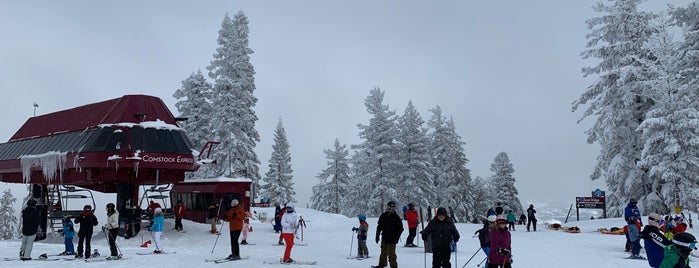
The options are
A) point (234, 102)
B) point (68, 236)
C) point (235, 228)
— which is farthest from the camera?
point (234, 102)

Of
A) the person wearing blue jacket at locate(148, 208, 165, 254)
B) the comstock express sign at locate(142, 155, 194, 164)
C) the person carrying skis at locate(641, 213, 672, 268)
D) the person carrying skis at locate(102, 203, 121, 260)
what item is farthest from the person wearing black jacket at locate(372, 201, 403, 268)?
the comstock express sign at locate(142, 155, 194, 164)

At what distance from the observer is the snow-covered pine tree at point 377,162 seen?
1891 inches

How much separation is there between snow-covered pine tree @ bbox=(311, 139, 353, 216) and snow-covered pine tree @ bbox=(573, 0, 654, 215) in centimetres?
3567

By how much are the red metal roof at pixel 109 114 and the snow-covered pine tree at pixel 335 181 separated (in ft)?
130

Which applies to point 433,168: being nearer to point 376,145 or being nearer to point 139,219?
point 376,145

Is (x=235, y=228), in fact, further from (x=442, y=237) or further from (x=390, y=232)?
(x=442, y=237)

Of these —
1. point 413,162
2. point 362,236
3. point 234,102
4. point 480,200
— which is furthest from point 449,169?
point 362,236

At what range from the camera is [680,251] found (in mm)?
7176

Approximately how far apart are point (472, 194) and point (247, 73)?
97.2 feet

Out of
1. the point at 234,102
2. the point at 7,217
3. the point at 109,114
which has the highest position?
the point at 234,102

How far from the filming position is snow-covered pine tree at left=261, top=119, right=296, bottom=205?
63.2 m

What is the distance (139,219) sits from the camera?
23734 mm

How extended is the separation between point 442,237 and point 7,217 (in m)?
70.1

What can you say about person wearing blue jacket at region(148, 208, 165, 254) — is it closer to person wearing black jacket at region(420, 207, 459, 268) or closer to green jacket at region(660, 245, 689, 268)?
person wearing black jacket at region(420, 207, 459, 268)
